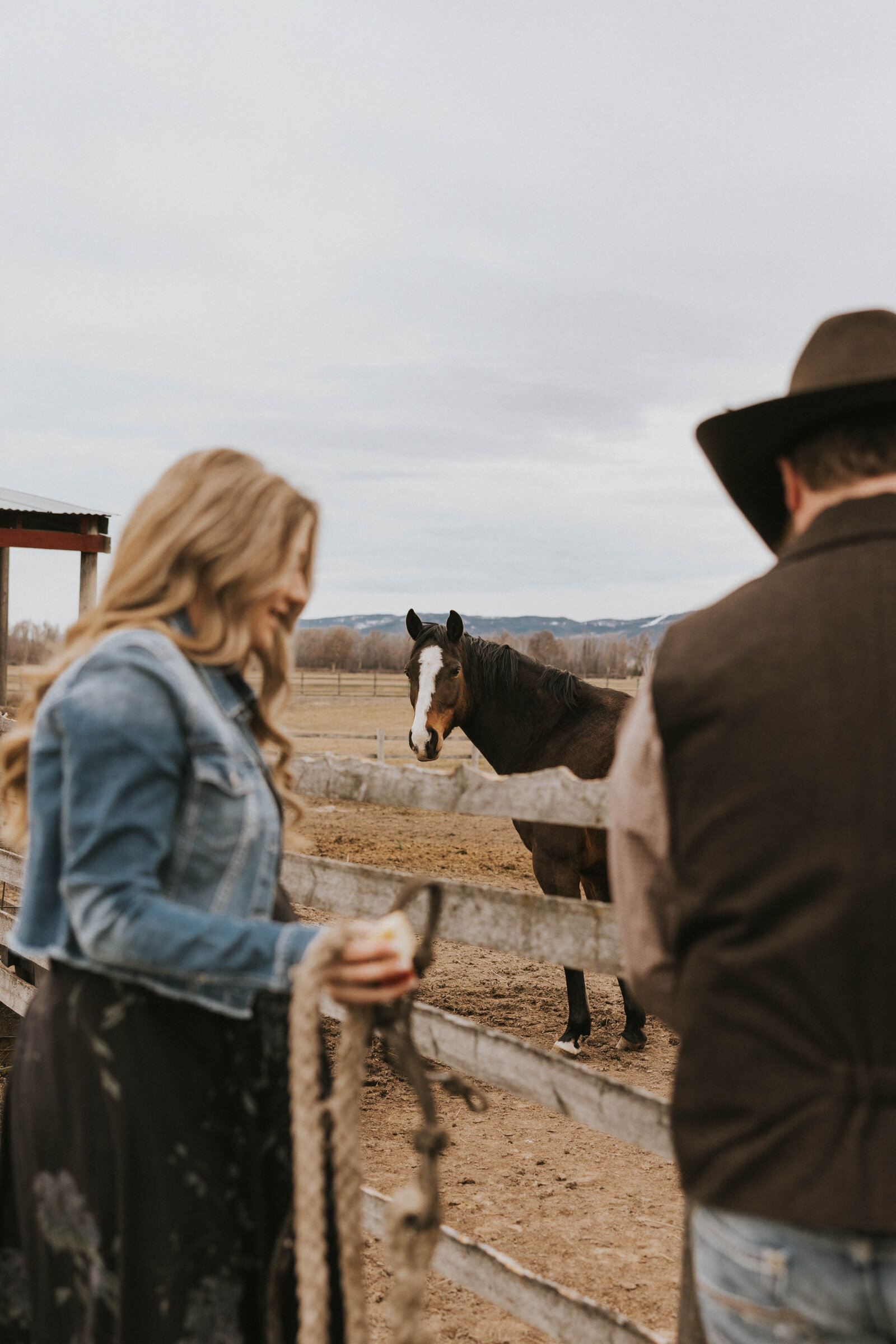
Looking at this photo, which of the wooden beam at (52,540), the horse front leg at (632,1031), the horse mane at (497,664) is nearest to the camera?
the horse front leg at (632,1031)

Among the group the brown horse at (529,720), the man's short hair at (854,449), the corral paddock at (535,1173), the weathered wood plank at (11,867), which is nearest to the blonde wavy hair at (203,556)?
the man's short hair at (854,449)

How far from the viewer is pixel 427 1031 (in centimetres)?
274

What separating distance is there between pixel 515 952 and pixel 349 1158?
1.18 metres

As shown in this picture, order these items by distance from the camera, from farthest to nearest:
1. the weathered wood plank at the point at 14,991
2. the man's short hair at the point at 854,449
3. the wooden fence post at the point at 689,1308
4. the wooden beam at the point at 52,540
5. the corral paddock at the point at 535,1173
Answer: the wooden beam at the point at 52,540 → the weathered wood plank at the point at 14,991 → the corral paddock at the point at 535,1173 → the wooden fence post at the point at 689,1308 → the man's short hair at the point at 854,449

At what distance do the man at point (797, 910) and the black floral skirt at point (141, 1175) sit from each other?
2.19 feet

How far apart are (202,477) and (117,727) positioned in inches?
16.1

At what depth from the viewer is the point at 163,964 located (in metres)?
1.35

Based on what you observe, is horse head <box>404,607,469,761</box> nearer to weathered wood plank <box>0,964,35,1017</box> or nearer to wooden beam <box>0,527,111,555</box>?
weathered wood plank <box>0,964,35,1017</box>

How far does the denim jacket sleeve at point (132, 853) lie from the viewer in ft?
4.36

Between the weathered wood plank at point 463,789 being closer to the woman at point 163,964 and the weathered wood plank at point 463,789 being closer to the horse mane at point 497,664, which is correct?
the woman at point 163,964

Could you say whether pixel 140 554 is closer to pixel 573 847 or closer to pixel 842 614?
pixel 842 614

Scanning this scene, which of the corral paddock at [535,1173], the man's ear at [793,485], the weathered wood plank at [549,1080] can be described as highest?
the man's ear at [793,485]

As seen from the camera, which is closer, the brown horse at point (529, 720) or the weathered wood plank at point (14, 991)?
the weathered wood plank at point (14, 991)

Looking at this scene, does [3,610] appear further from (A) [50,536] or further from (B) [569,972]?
(B) [569,972]
